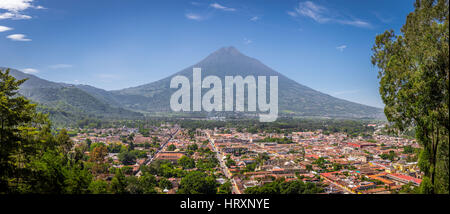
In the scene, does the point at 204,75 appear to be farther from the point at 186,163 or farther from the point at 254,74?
the point at 186,163

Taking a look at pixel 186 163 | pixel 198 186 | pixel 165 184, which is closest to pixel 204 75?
pixel 186 163

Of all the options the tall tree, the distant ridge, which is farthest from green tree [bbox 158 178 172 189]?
the distant ridge

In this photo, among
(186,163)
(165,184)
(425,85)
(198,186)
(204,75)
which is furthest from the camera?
(204,75)

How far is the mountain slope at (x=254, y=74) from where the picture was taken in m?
84.1

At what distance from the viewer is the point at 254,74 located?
95.6m

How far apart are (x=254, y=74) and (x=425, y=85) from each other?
9339cm

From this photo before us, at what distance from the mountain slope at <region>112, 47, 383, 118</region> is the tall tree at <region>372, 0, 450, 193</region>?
243 feet

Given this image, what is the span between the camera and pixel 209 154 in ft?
65.6

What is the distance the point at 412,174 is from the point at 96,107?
7552cm

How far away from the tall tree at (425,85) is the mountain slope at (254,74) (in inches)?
2912

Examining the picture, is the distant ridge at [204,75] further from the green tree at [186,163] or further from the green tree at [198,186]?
the green tree at [198,186]

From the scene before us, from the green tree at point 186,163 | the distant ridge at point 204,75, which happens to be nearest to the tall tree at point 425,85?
the green tree at point 186,163

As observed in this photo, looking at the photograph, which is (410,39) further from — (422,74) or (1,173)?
(1,173)
